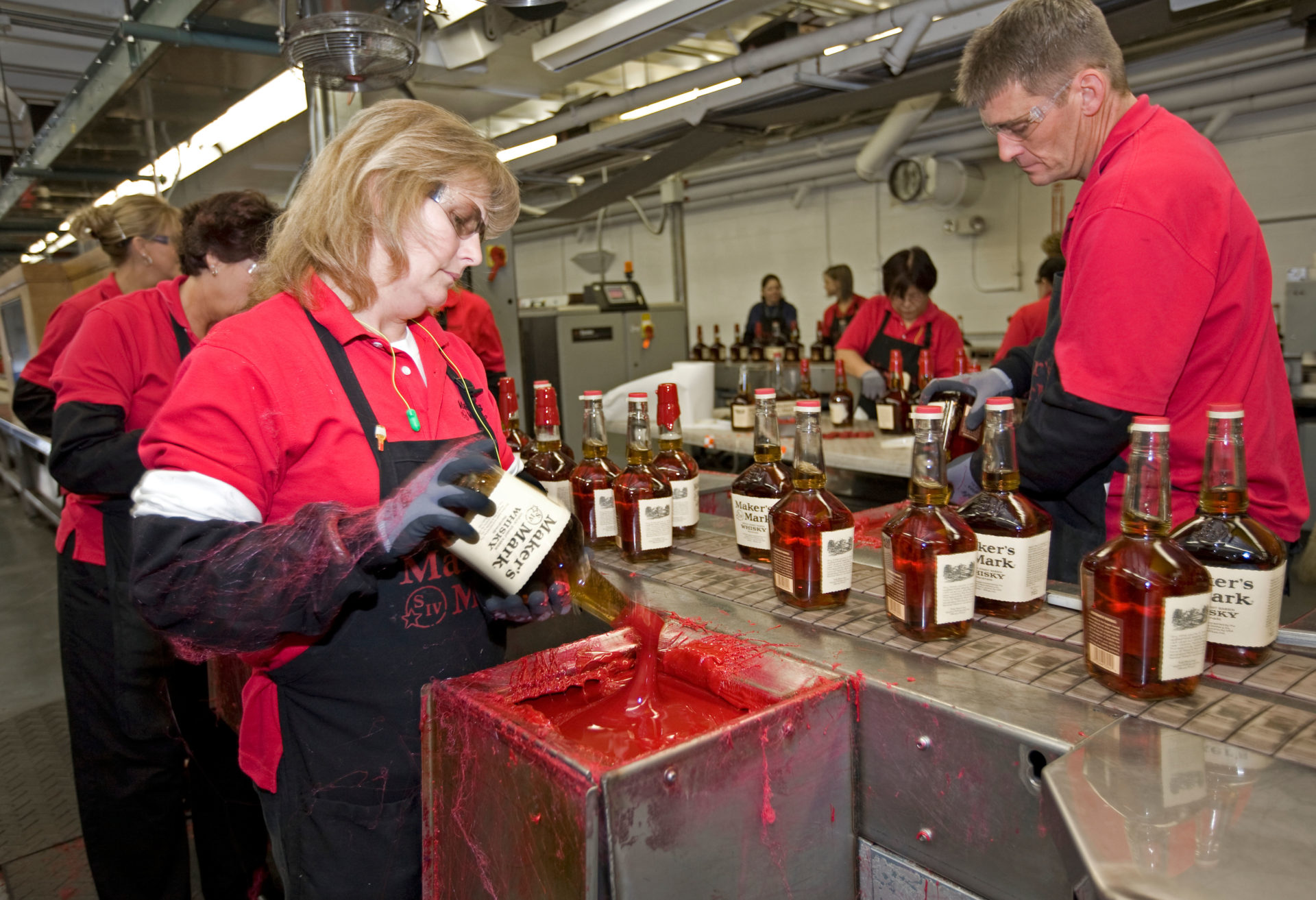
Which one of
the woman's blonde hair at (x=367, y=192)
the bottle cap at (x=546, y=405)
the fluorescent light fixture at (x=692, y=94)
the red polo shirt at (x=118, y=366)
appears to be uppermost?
the fluorescent light fixture at (x=692, y=94)

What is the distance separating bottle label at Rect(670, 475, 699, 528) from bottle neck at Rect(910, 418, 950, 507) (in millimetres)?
704

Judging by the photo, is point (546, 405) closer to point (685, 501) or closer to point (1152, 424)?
point (685, 501)

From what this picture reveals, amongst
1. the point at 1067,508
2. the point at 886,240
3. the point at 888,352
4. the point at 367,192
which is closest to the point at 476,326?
the point at 888,352

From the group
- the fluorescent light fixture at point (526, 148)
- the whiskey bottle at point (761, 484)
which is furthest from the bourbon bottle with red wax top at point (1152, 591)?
the fluorescent light fixture at point (526, 148)

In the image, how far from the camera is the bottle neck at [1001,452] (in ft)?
3.86

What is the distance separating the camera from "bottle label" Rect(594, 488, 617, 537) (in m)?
1.80

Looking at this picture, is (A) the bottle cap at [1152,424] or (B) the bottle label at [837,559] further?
(B) the bottle label at [837,559]

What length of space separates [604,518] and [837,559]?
64cm

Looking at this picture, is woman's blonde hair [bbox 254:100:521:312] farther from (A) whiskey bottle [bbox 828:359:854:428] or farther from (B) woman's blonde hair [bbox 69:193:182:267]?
(A) whiskey bottle [bbox 828:359:854:428]

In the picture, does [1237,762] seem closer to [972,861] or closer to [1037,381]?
[972,861]

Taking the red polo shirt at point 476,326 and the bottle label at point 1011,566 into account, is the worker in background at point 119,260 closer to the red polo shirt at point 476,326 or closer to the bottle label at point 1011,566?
the red polo shirt at point 476,326

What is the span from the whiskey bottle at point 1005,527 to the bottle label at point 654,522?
0.58 metres

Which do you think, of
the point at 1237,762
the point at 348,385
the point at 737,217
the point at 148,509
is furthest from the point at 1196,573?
the point at 737,217

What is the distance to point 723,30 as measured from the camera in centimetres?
554
